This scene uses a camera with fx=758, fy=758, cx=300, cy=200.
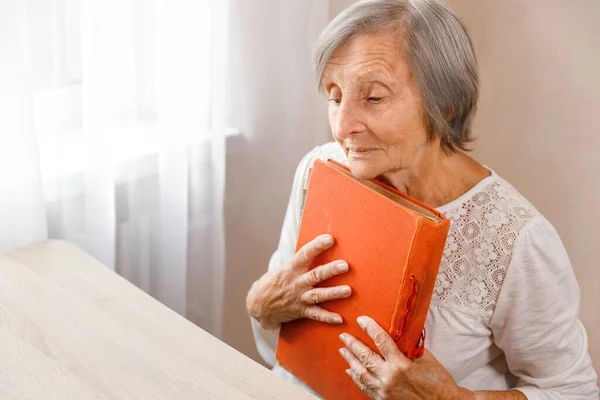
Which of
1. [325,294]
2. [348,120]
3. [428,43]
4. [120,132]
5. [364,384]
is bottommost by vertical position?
[364,384]

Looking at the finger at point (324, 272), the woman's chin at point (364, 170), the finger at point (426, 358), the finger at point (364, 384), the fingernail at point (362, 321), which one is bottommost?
the finger at point (364, 384)

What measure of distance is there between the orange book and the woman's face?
0.14 feet

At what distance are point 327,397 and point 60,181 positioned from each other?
1.93 feet

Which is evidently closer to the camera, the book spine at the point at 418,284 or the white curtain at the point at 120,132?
the book spine at the point at 418,284

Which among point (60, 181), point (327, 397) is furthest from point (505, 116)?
point (60, 181)

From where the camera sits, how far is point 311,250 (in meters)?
1.16

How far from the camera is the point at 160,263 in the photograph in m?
1.55

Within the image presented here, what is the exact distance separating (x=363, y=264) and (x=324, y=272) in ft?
0.23

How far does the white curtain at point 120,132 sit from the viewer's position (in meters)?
1.23

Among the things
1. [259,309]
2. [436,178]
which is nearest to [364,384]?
[259,309]

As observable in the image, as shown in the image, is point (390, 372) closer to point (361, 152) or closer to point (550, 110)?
point (361, 152)

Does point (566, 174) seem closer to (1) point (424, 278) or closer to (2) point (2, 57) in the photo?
(1) point (424, 278)

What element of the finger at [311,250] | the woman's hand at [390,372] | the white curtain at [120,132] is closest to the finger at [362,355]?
the woman's hand at [390,372]

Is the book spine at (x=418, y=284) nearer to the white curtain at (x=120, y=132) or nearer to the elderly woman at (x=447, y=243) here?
the elderly woman at (x=447, y=243)
